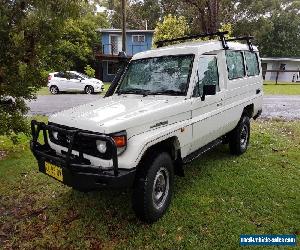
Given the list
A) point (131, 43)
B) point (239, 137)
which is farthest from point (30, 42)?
point (131, 43)

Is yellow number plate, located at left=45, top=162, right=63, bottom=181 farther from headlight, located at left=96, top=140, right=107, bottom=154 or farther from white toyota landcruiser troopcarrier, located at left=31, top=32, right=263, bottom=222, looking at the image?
headlight, located at left=96, top=140, right=107, bottom=154

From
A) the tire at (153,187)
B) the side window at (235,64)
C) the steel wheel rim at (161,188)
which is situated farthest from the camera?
the side window at (235,64)

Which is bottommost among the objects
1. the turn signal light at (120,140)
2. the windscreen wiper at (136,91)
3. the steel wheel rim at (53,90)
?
the steel wheel rim at (53,90)

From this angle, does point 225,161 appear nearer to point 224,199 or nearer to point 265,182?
point 265,182

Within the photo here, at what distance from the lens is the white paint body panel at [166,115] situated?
12.3ft

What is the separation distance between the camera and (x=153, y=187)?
4.00 m

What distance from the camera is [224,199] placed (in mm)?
4832

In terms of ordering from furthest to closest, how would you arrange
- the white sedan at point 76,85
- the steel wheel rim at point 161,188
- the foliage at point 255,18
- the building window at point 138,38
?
the foliage at point 255,18, the building window at point 138,38, the white sedan at point 76,85, the steel wheel rim at point 161,188

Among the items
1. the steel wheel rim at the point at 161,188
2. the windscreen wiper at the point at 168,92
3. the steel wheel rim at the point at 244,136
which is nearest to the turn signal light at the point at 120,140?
the steel wheel rim at the point at 161,188

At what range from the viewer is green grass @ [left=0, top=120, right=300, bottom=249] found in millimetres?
3953

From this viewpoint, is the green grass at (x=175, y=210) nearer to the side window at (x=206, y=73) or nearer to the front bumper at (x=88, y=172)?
the front bumper at (x=88, y=172)

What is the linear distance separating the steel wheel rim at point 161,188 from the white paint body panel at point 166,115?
44 centimetres

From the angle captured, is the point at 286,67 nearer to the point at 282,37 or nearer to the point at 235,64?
the point at 282,37

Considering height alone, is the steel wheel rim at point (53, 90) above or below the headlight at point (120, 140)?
below
